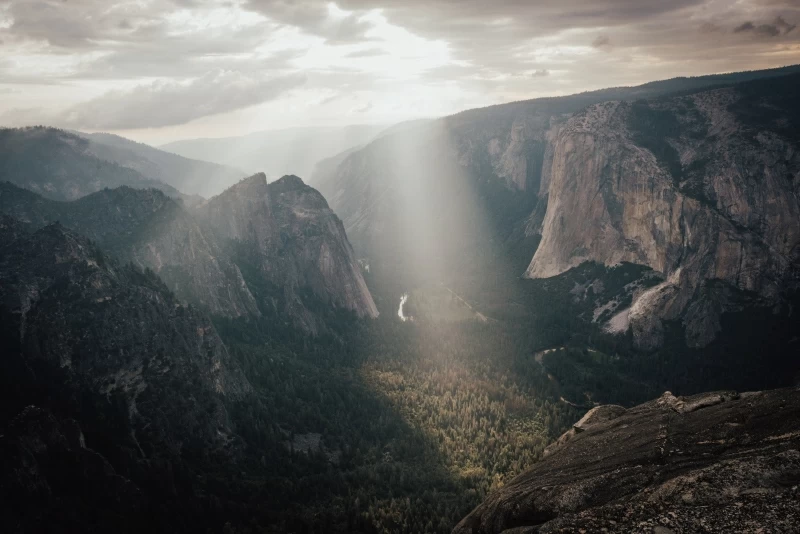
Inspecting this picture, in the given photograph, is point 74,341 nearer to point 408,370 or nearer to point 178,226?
point 178,226

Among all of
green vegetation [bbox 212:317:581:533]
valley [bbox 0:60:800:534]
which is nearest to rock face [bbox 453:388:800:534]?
valley [bbox 0:60:800:534]

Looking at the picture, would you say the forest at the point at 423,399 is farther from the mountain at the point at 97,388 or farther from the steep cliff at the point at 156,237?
the mountain at the point at 97,388

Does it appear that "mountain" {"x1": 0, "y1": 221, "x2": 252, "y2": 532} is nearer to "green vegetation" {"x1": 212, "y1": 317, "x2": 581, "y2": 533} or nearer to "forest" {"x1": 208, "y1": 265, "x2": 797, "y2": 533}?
"forest" {"x1": 208, "y1": 265, "x2": 797, "y2": 533}

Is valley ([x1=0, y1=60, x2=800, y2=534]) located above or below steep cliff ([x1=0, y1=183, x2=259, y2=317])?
below

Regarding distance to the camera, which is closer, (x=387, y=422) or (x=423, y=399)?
(x=387, y=422)

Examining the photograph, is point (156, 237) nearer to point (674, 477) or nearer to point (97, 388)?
point (97, 388)

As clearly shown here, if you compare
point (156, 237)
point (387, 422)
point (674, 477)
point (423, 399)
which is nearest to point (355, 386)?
point (423, 399)

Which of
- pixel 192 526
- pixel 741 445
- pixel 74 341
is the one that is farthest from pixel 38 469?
pixel 741 445

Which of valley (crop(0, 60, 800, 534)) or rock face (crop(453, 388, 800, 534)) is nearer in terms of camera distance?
rock face (crop(453, 388, 800, 534))
